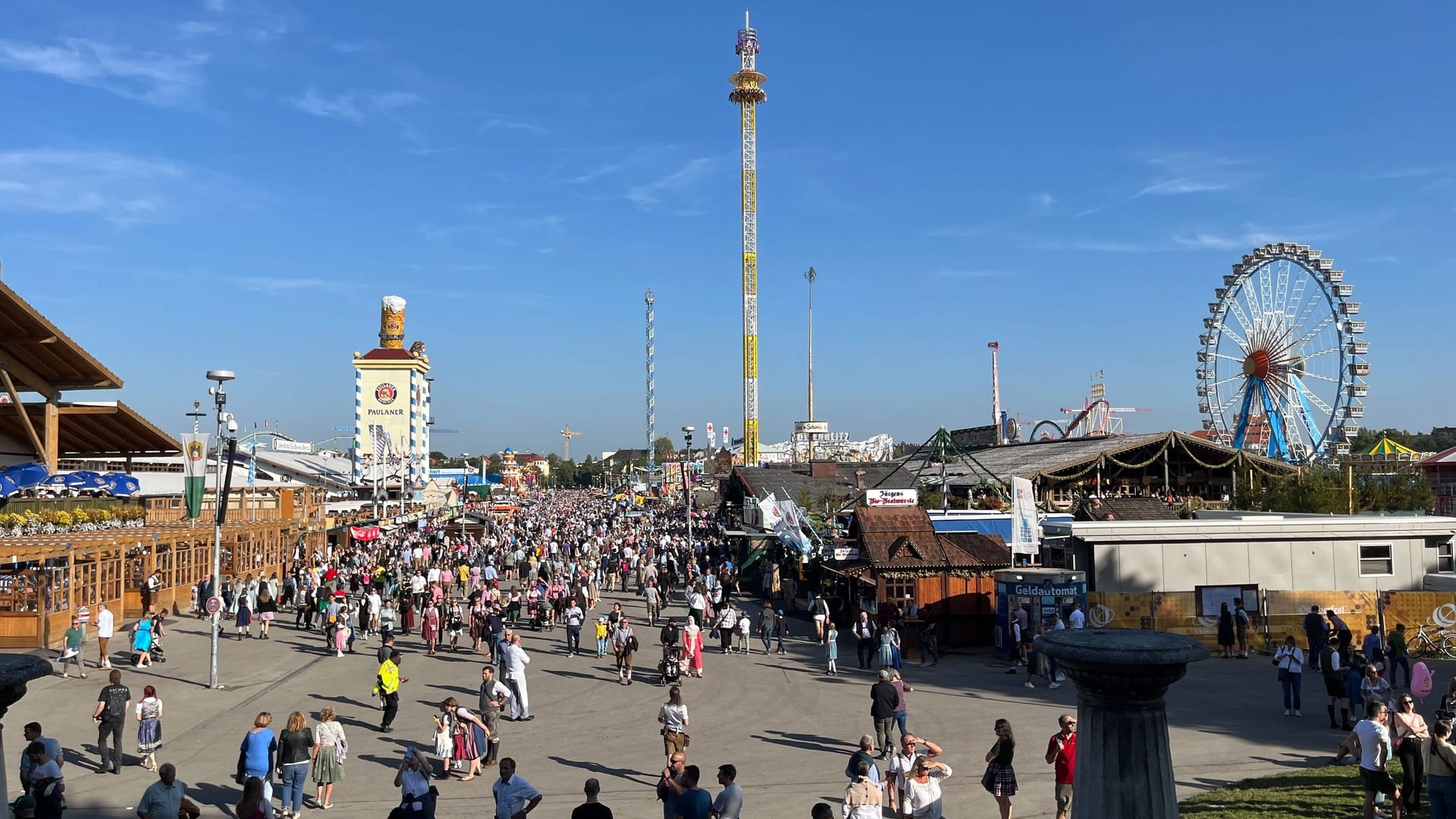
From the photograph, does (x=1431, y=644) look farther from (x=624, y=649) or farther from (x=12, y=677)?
(x=12, y=677)

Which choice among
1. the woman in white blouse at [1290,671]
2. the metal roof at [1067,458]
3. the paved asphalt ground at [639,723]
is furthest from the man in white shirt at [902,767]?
the metal roof at [1067,458]

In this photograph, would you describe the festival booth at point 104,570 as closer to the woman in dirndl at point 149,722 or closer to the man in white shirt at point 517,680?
the woman in dirndl at point 149,722

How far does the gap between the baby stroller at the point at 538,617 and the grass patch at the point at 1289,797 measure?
56.6 feet

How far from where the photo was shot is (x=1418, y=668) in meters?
13.8

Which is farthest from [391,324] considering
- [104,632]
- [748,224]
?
[104,632]

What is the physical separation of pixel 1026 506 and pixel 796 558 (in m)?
8.97

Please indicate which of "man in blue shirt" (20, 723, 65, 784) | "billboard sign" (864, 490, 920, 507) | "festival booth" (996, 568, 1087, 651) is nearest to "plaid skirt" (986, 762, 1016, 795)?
"man in blue shirt" (20, 723, 65, 784)

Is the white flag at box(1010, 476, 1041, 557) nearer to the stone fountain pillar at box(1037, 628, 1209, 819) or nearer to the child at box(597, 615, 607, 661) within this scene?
the child at box(597, 615, 607, 661)

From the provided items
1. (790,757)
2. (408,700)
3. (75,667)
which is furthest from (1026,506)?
(75,667)

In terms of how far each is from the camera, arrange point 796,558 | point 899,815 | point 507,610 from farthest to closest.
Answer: point 796,558 → point 507,610 → point 899,815

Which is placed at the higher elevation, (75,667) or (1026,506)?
(1026,506)

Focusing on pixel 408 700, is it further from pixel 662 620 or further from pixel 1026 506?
pixel 1026 506

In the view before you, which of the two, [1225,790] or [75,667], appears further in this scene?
[75,667]

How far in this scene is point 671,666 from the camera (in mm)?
18766
